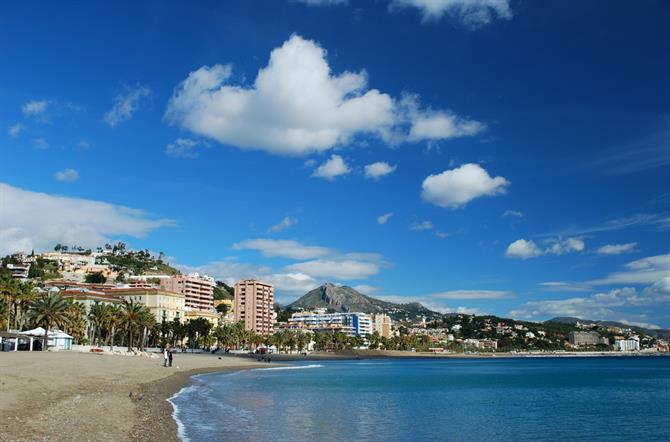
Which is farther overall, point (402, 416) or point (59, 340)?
point (59, 340)

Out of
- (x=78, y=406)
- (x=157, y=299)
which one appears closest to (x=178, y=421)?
(x=78, y=406)

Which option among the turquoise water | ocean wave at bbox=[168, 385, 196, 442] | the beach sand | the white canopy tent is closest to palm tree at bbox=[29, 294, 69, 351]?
the white canopy tent

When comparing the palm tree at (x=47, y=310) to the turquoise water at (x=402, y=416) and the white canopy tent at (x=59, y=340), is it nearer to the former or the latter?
the white canopy tent at (x=59, y=340)

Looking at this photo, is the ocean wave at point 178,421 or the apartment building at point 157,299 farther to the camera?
the apartment building at point 157,299

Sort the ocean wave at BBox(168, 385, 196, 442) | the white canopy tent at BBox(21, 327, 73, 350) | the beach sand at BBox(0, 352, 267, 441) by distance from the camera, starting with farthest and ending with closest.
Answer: the white canopy tent at BBox(21, 327, 73, 350) < the ocean wave at BBox(168, 385, 196, 442) < the beach sand at BBox(0, 352, 267, 441)

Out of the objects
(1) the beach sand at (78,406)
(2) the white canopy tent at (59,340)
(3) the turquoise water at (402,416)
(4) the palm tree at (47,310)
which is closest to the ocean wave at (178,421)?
(3) the turquoise water at (402,416)

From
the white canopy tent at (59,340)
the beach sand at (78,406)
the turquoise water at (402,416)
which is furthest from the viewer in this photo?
the white canopy tent at (59,340)

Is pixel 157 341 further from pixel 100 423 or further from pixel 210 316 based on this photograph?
pixel 100 423

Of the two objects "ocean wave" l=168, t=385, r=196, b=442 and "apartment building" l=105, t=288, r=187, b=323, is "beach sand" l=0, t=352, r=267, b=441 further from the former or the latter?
"apartment building" l=105, t=288, r=187, b=323

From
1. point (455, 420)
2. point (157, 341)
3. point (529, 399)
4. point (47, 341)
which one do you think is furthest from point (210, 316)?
point (455, 420)

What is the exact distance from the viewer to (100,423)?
21.2m

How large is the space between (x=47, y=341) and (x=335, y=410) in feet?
181

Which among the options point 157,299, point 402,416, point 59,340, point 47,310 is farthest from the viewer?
point 157,299

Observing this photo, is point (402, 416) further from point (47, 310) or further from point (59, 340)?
point (59, 340)
